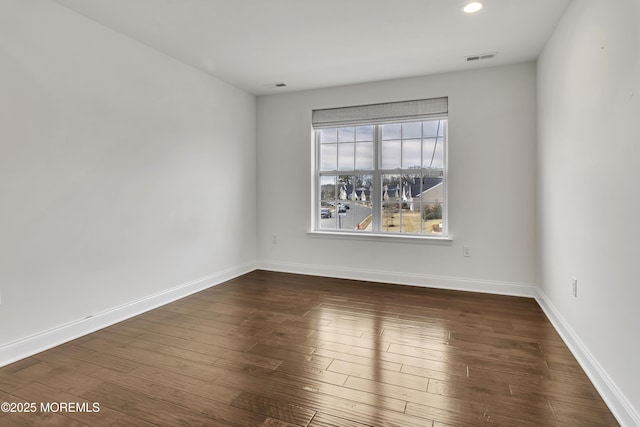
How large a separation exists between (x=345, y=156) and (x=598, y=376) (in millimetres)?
3419

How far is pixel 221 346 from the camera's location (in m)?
2.61

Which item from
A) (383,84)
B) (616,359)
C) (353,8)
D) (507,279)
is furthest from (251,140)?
(616,359)

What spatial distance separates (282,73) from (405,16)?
67.2 inches

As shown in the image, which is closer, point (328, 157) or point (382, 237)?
point (382, 237)

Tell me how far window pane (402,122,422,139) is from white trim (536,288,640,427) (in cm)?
231

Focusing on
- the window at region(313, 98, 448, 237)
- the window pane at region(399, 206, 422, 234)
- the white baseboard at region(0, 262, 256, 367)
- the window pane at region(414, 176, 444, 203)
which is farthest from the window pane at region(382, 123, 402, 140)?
the white baseboard at region(0, 262, 256, 367)

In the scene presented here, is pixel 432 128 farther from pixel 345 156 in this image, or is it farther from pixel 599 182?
pixel 599 182

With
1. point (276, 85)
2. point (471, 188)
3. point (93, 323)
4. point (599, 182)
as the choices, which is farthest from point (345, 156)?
point (93, 323)

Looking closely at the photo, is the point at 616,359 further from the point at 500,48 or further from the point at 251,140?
the point at 251,140

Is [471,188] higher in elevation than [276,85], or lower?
lower

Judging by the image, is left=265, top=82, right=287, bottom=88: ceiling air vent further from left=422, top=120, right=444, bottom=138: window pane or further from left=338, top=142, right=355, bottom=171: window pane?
left=422, top=120, right=444, bottom=138: window pane

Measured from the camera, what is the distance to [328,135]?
483 cm

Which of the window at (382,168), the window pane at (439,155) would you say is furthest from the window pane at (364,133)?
the window pane at (439,155)

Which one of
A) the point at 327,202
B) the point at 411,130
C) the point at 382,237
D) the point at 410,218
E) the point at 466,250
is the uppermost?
the point at 411,130
